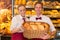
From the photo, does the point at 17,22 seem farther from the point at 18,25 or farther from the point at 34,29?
the point at 34,29

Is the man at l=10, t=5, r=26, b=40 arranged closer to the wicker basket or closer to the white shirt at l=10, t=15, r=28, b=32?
the white shirt at l=10, t=15, r=28, b=32

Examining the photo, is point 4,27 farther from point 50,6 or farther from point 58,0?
point 58,0

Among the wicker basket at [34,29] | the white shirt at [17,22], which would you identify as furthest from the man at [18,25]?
the wicker basket at [34,29]

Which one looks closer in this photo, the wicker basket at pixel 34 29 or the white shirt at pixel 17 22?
the wicker basket at pixel 34 29

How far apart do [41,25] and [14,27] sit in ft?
1.58

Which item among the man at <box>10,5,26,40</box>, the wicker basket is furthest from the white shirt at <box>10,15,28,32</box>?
the wicker basket

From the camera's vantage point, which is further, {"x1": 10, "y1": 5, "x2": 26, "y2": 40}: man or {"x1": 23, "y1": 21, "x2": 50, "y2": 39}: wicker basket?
{"x1": 10, "y1": 5, "x2": 26, "y2": 40}: man

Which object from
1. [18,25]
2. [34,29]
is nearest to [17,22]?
[18,25]

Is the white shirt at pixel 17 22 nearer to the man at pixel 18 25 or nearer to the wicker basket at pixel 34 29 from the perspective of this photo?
the man at pixel 18 25

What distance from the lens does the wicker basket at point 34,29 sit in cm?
295

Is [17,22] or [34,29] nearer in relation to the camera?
[34,29]

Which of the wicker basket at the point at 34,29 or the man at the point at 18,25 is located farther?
the man at the point at 18,25

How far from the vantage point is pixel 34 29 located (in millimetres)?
2969

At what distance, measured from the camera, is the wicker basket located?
295cm
